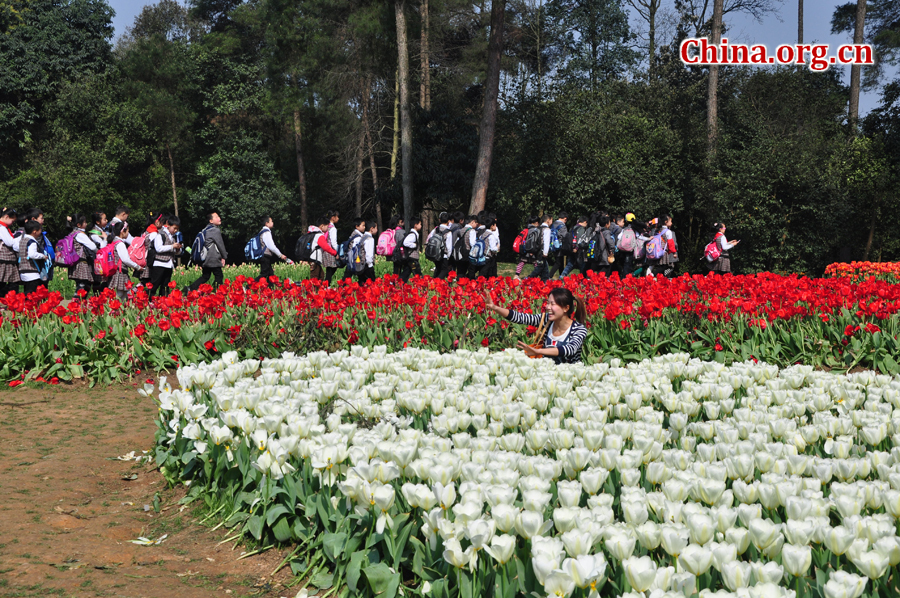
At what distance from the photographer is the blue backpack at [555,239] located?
1532cm

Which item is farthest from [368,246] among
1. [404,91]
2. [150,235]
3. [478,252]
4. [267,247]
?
[404,91]

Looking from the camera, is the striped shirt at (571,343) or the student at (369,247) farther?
→ the student at (369,247)

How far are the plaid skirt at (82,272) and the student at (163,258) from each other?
0.80 meters

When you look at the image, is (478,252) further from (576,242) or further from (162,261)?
(162,261)

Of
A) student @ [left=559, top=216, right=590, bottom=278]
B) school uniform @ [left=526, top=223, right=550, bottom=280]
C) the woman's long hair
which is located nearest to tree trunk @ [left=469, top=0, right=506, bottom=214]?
student @ [left=559, top=216, right=590, bottom=278]

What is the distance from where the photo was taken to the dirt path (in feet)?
10.2

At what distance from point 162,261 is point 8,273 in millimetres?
1901

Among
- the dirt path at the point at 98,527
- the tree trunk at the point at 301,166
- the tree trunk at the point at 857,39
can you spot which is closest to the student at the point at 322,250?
the dirt path at the point at 98,527

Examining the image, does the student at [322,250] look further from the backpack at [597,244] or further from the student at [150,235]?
the backpack at [597,244]

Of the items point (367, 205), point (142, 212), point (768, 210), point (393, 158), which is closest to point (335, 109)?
point (393, 158)

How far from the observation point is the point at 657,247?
14617 mm

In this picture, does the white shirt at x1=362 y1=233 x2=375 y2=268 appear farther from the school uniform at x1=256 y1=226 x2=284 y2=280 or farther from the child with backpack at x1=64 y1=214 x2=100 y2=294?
the child with backpack at x1=64 y1=214 x2=100 y2=294

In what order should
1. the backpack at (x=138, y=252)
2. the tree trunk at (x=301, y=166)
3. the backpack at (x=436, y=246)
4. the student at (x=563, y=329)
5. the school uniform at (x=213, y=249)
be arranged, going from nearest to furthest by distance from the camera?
the student at (x=563, y=329), the backpack at (x=138, y=252), the school uniform at (x=213, y=249), the backpack at (x=436, y=246), the tree trunk at (x=301, y=166)

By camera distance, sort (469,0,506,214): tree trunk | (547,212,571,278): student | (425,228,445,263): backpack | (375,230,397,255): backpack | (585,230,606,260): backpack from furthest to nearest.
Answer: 1. (469,0,506,214): tree trunk
2. (547,212,571,278): student
3. (375,230,397,255): backpack
4. (585,230,606,260): backpack
5. (425,228,445,263): backpack
